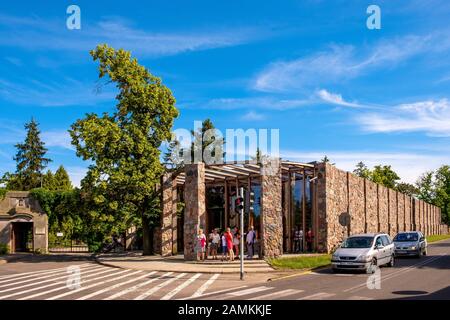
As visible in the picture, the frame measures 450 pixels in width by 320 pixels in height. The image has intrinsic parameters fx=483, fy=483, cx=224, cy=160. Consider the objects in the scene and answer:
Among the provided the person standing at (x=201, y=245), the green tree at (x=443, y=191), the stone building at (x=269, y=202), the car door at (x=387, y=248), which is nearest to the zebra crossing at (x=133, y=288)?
the person standing at (x=201, y=245)

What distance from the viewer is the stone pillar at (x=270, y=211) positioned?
2698 centimetres

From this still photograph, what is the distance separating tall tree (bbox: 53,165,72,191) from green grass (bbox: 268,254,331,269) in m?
52.5

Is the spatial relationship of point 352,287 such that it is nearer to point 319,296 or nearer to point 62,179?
point 319,296

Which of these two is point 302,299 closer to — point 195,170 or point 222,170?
point 195,170

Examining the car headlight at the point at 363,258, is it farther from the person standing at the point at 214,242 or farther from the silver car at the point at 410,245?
the silver car at the point at 410,245

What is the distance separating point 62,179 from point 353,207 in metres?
51.2

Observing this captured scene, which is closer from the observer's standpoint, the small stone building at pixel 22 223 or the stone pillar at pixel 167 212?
the stone pillar at pixel 167 212

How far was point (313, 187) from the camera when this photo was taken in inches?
1283

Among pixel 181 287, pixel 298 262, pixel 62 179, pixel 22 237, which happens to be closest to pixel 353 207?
pixel 298 262

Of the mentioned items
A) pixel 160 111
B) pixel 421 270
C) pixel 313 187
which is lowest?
pixel 421 270

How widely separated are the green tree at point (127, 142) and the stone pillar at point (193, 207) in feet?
9.95

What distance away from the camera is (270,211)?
27250mm
